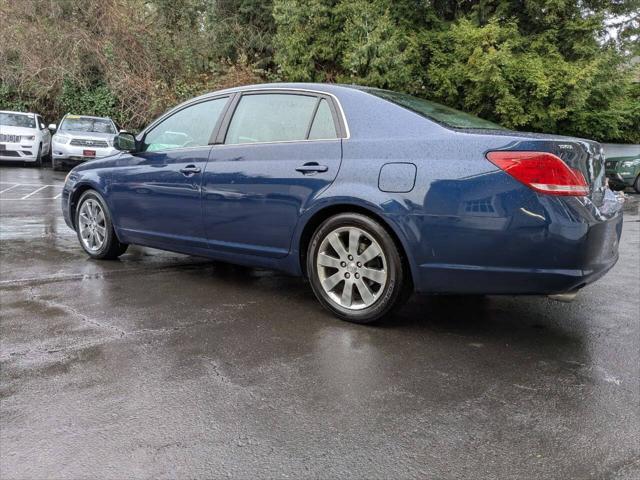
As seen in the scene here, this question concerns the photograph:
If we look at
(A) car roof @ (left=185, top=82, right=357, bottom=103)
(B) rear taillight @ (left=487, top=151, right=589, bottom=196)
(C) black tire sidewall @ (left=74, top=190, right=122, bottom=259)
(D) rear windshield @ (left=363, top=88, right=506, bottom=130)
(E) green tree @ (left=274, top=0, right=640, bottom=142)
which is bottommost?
(C) black tire sidewall @ (left=74, top=190, right=122, bottom=259)

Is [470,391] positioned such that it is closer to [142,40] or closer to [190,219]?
[190,219]

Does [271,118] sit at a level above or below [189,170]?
above

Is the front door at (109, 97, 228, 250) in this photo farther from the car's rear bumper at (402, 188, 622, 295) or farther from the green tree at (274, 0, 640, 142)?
the green tree at (274, 0, 640, 142)

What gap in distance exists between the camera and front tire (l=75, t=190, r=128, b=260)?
6.18m

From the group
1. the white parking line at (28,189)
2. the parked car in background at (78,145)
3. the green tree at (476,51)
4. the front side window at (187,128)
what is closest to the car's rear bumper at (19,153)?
the parked car in background at (78,145)

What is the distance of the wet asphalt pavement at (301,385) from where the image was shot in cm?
256

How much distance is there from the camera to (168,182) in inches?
211

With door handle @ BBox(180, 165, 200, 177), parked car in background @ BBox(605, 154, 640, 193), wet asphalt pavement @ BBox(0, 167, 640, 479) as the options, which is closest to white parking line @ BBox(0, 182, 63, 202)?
wet asphalt pavement @ BBox(0, 167, 640, 479)

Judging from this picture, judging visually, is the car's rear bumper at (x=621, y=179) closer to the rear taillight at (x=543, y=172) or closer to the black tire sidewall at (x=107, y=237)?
the black tire sidewall at (x=107, y=237)

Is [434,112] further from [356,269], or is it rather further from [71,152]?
[71,152]

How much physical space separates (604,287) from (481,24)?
537 inches

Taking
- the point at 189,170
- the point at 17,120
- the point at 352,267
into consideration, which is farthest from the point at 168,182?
the point at 17,120

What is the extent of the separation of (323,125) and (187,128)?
1.57 m

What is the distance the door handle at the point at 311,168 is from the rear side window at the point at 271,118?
255 millimetres
